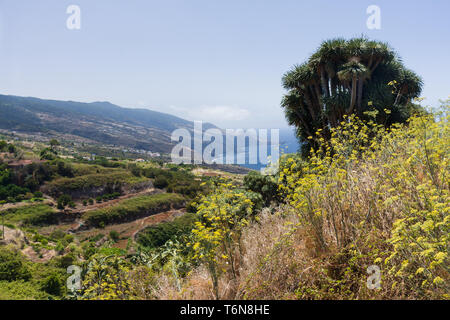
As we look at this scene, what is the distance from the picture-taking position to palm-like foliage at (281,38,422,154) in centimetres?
1286

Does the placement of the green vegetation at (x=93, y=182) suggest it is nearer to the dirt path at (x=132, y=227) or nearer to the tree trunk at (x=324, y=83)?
the dirt path at (x=132, y=227)

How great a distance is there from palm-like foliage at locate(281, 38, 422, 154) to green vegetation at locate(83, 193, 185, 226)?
60339 millimetres

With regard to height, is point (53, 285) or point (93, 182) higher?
point (93, 182)

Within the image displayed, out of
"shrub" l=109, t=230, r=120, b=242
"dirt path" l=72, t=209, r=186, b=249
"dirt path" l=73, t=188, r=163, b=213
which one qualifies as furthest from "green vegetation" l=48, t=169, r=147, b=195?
"shrub" l=109, t=230, r=120, b=242

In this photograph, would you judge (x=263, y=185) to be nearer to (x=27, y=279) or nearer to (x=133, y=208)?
(x=27, y=279)

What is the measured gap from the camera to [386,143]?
18.2 ft

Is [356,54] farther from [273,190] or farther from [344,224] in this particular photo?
[344,224]

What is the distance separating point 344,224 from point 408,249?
103 cm

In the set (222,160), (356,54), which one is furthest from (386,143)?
(222,160)

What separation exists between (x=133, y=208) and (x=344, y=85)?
64.6 m

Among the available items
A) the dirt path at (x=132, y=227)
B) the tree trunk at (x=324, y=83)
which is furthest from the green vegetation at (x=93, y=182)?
the tree trunk at (x=324, y=83)

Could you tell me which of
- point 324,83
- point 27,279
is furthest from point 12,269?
point 324,83

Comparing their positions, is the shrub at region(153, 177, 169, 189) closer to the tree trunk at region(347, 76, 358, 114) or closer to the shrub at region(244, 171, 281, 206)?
the shrub at region(244, 171, 281, 206)

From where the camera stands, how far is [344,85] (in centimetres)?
1352
